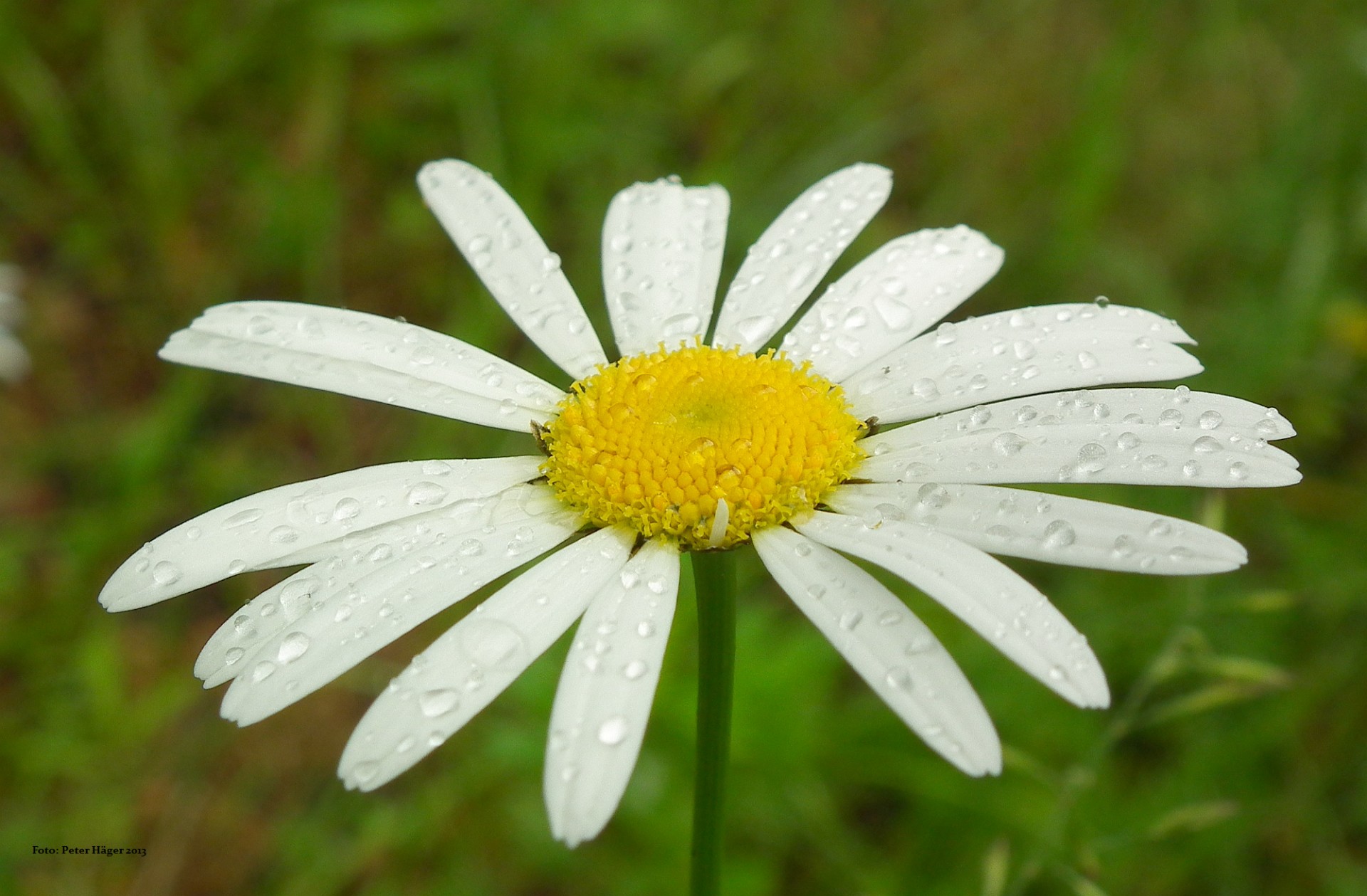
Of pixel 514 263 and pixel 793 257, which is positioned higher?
pixel 514 263

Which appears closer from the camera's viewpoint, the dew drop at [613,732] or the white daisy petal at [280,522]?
the dew drop at [613,732]

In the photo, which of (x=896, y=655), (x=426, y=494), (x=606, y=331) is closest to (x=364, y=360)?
(x=426, y=494)

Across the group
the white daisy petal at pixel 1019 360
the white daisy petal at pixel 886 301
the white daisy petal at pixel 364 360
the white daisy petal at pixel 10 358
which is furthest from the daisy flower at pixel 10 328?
the white daisy petal at pixel 1019 360

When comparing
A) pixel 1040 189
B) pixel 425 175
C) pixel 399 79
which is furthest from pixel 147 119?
pixel 1040 189

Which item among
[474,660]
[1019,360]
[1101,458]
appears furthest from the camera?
[1019,360]

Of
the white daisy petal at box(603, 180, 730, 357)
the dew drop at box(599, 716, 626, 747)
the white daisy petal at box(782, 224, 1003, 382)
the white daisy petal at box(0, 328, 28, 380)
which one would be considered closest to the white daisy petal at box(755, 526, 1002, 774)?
the dew drop at box(599, 716, 626, 747)

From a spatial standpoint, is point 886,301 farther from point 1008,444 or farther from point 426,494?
point 426,494

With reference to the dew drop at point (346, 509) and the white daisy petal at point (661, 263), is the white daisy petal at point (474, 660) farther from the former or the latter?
the white daisy petal at point (661, 263)
